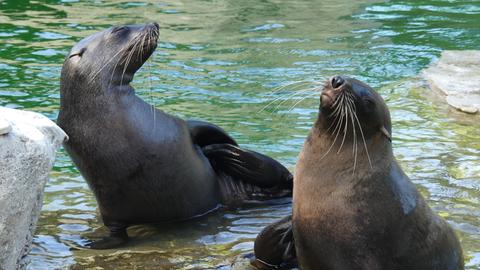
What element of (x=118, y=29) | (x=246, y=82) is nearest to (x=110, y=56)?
(x=118, y=29)

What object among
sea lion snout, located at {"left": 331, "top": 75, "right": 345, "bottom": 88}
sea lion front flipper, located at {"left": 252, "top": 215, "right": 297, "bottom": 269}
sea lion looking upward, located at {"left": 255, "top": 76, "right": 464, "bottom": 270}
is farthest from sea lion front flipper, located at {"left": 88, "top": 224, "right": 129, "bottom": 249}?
sea lion snout, located at {"left": 331, "top": 75, "right": 345, "bottom": 88}

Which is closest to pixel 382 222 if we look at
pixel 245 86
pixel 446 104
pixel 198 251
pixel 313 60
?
pixel 198 251

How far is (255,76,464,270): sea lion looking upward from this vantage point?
4.29 metres

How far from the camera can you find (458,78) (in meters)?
9.32

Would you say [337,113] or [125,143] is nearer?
[337,113]

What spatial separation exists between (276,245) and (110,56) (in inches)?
73.6

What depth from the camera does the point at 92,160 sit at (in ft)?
18.8

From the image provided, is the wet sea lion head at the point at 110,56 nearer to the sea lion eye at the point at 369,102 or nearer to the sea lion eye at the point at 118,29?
the sea lion eye at the point at 118,29

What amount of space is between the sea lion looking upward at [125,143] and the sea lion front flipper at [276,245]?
3.34 feet

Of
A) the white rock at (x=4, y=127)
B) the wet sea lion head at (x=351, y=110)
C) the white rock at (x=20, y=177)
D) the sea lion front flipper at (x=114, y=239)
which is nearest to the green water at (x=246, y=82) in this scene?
the sea lion front flipper at (x=114, y=239)

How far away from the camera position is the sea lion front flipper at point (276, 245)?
4.82 meters

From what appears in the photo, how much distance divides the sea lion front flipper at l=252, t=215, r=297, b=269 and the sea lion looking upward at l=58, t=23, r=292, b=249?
1.02 m

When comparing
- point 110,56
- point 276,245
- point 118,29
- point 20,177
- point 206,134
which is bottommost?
point 276,245

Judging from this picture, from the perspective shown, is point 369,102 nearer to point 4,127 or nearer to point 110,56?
point 4,127
